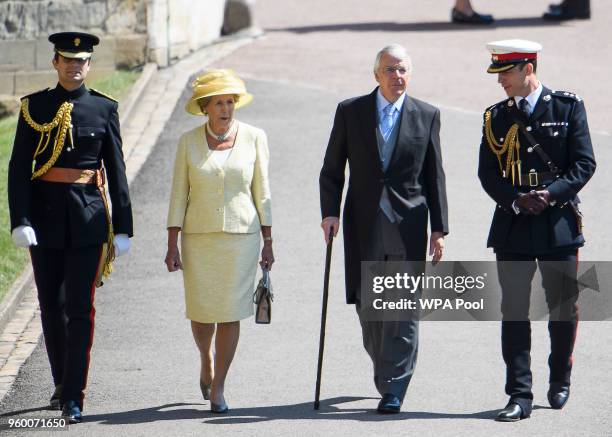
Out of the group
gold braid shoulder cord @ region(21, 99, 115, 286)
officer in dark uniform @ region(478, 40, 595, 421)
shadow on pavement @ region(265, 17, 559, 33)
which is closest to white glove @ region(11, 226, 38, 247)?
gold braid shoulder cord @ region(21, 99, 115, 286)

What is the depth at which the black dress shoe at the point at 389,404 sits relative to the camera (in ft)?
26.1

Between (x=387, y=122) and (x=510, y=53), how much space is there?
2.63ft

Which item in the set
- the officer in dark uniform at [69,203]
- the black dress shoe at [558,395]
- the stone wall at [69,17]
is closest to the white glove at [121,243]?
the officer in dark uniform at [69,203]

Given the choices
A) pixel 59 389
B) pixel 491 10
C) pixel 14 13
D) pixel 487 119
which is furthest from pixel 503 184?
pixel 491 10

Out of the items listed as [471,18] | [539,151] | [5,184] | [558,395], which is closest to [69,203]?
[539,151]

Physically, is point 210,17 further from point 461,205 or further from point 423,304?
point 423,304

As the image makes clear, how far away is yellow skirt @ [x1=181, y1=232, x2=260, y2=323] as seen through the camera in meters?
8.12

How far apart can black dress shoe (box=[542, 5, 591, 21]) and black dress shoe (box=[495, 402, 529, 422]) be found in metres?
20.1

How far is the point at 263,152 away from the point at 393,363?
4.48ft

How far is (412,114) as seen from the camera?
27.0 ft

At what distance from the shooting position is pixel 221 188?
8.10 m

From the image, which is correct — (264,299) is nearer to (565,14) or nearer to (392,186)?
(392,186)

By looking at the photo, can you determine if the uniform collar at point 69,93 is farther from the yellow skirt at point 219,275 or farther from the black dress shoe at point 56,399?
the black dress shoe at point 56,399

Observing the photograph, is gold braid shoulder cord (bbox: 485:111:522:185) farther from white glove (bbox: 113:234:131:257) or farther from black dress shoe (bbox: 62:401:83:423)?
black dress shoe (bbox: 62:401:83:423)
